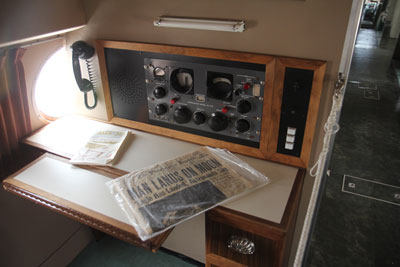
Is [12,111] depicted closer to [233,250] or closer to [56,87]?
[56,87]

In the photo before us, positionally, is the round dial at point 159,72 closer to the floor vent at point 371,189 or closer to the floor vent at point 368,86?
the floor vent at point 371,189

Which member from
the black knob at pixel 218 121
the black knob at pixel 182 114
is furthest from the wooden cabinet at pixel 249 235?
the black knob at pixel 182 114

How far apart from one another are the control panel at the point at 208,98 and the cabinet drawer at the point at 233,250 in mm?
383

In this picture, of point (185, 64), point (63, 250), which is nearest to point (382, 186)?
point (185, 64)

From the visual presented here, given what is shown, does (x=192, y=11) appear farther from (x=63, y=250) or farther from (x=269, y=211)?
(x=63, y=250)

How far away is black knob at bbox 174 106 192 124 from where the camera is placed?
1.37 meters

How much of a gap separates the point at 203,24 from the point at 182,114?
1.27 feet

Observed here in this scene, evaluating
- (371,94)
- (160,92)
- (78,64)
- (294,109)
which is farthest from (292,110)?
(371,94)

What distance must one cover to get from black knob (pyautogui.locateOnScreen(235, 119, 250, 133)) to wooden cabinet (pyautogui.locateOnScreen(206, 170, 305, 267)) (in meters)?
0.27

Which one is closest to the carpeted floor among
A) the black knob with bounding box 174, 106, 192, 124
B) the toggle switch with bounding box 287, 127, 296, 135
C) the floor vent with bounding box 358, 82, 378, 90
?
the black knob with bounding box 174, 106, 192, 124

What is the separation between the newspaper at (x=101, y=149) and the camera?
50.1 inches

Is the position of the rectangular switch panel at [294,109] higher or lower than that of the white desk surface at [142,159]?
higher

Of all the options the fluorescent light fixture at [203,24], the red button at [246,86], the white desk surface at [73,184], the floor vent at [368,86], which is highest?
the fluorescent light fixture at [203,24]

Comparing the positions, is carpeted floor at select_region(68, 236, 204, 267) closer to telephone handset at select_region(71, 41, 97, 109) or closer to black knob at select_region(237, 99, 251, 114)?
telephone handset at select_region(71, 41, 97, 109)
